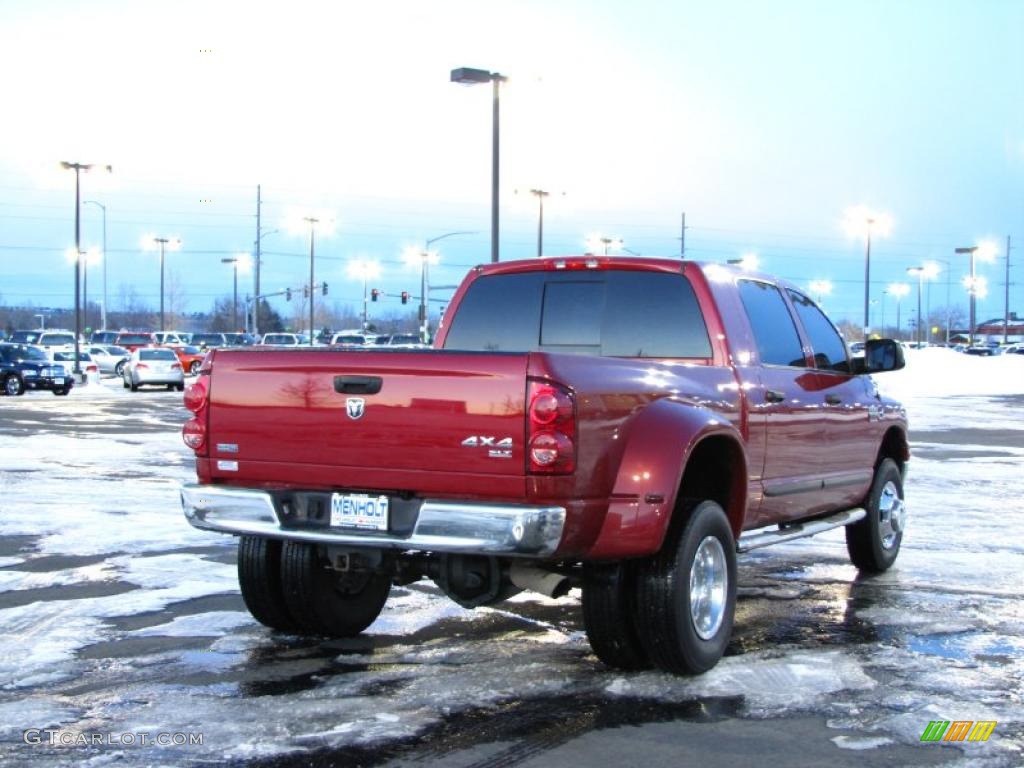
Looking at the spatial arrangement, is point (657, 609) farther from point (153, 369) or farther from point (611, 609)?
point (153, 369)

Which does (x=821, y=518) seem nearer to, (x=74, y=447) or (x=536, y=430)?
(x=536, y=430)

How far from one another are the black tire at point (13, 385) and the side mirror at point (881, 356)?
3283 centimetres

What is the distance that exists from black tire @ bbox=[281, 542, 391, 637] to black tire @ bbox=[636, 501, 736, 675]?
148 cm

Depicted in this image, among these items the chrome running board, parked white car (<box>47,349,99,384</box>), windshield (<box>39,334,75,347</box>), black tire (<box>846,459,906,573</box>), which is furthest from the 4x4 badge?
windshield (<box>39,334,75,347</box>)

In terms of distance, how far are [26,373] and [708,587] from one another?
34216 millimetres

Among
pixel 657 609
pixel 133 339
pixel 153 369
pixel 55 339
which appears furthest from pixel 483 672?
pixel 133 339

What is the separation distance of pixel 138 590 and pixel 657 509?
3.83m

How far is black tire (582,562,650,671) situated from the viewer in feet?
19.7

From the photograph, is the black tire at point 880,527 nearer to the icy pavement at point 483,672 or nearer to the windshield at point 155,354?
the icy pavement at point 483,672

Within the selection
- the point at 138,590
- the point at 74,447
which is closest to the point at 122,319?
the point at 74,447

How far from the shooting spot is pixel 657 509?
5.80 meters

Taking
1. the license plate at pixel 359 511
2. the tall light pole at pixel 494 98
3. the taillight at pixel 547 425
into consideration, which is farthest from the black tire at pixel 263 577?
the tall light pole at pixel 494 98

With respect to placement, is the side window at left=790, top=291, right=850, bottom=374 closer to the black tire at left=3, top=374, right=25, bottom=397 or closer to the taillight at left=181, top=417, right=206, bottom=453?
the taillight at left=181, top=417, right=206, bottom=453

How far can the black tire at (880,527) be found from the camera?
8.95 metres
